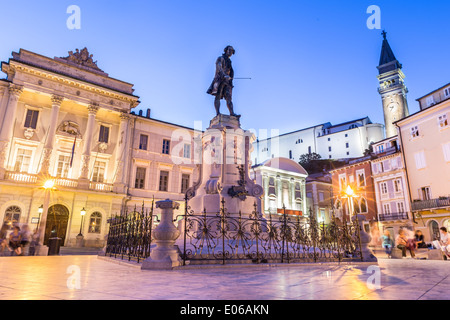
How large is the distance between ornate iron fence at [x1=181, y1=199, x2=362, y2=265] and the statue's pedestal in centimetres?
93

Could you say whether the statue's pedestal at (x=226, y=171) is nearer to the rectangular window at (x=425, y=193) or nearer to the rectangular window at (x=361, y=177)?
the rectangular window at (x=425, y=193)

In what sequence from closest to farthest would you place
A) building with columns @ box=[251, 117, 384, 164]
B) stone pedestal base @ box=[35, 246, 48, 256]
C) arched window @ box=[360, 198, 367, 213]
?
stone pedestal base @ box=[35, 246, 48, 256]
arched window @ box=[360, 198, 367, 213]
building with columns @ box=[251, 117, 384, 164]

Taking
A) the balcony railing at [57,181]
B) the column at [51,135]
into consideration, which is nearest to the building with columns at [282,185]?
the balcony railing at [57,181]

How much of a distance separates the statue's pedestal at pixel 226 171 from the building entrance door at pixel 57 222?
1812cm

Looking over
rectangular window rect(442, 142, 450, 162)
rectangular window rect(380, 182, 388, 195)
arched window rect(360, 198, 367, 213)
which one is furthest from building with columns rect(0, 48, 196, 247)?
rectangular window rect(442, 142, 450, 162)

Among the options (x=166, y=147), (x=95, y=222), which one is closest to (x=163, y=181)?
(x=166, y=147)

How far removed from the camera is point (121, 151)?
28.1 meters

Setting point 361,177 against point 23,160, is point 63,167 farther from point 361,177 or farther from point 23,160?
point 361,177

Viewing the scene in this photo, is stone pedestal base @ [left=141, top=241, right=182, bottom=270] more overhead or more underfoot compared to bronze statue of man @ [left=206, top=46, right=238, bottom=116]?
more underfoot

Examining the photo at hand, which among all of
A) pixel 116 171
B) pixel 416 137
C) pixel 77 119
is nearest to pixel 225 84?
pixel 116 171

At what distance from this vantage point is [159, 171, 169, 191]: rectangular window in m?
30.7

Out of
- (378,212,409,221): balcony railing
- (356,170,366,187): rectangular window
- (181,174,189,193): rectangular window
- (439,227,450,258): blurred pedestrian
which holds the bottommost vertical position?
(439,227,450,258): blurred pedestrian

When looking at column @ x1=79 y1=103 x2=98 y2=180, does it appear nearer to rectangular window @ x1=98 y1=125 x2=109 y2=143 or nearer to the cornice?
rectangular window @ x1=98 y1=125 x2=109 y2=143

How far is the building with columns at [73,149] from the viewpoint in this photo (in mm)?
23594
